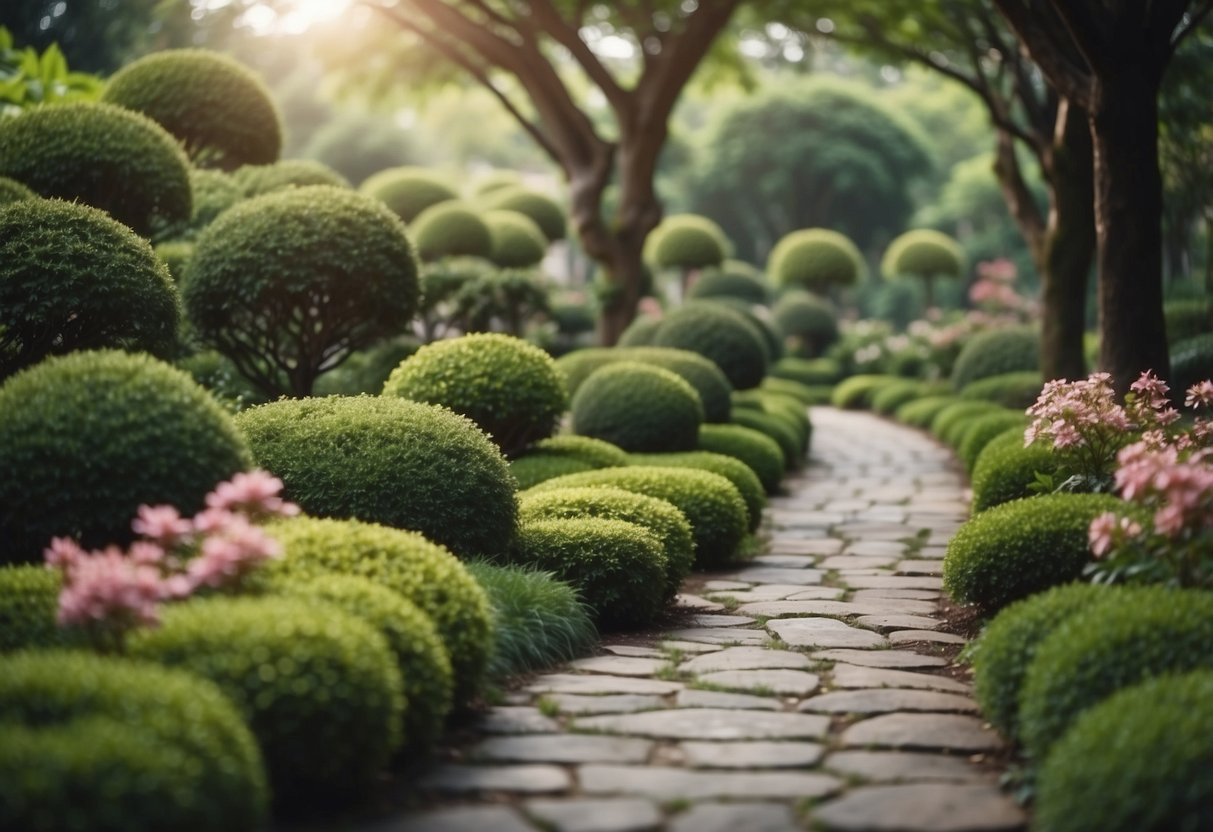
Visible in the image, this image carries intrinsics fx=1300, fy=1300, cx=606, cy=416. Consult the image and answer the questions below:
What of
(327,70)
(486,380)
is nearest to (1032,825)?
(486,380)

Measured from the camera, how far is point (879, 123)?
145ft

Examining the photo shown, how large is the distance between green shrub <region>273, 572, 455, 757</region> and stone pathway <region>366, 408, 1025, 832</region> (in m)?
0.18

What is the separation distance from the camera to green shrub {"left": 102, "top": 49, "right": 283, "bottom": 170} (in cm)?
1281

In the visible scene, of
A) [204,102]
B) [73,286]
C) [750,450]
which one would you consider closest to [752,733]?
[73,286]

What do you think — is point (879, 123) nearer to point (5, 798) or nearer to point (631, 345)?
point (631, 345)

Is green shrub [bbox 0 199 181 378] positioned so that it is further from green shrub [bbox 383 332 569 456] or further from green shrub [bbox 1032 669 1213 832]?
green shrub [bbox 1032 669 1213 832]

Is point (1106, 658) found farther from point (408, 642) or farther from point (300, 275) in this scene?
point (300, 275)

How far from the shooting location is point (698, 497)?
8375 mm

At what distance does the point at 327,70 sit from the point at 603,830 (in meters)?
16.6

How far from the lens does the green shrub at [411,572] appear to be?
4703 millimetres

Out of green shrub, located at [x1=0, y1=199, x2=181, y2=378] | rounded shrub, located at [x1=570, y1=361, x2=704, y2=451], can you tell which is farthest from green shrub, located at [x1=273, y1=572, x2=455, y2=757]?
rounded shrub, located at [x1=570, y1=361, x2=704, y2=451]

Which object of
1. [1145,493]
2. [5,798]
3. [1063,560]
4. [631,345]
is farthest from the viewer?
[631,345]

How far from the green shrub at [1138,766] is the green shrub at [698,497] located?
4.57 meters

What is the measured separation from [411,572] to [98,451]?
Result: 1218mm
